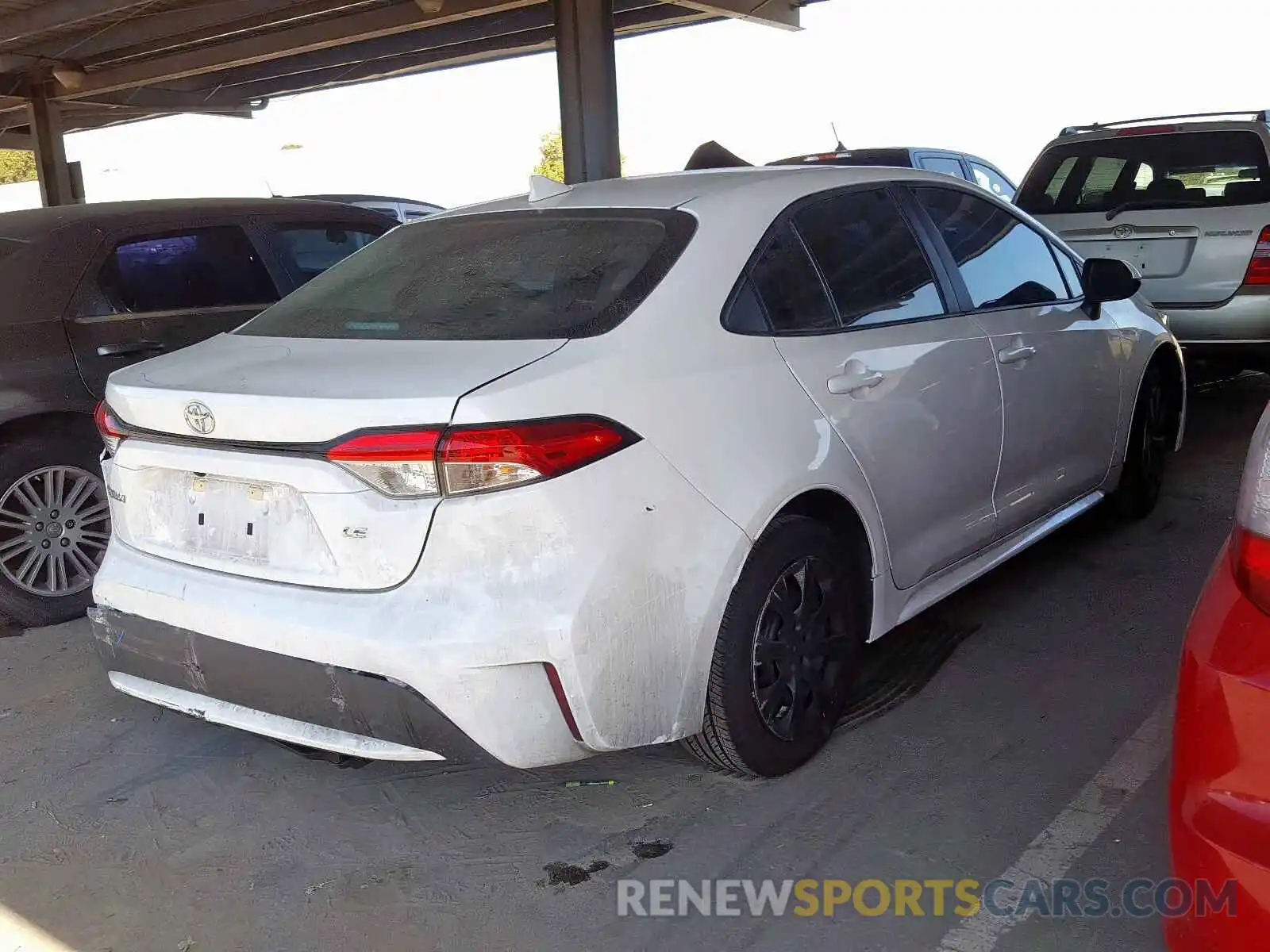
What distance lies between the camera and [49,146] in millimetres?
26078

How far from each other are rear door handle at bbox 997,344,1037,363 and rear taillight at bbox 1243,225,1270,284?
11.5 feet

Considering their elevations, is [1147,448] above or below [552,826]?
above

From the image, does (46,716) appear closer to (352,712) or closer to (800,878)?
(352,712)

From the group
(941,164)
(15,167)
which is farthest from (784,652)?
(15,167)

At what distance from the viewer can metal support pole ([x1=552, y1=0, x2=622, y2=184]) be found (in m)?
14.0

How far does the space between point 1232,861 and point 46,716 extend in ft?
11.7

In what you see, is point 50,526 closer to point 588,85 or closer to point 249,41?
point 588,85

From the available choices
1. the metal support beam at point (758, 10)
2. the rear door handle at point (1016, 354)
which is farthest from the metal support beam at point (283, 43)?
the rear door handle at point (1016, 354)

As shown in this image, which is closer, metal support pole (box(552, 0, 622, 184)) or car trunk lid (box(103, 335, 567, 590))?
car trunk lid (box(103, 335, 567, 590))

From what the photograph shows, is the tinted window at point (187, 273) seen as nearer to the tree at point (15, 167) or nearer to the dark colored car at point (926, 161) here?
the dark colored car at point (926, 161)

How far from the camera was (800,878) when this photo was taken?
277 centimetres

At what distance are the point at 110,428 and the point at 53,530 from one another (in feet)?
6.62

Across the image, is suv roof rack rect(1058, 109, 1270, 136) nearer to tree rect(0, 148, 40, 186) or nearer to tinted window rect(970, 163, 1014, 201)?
tinted window rect(970, 163, 1014, 201)

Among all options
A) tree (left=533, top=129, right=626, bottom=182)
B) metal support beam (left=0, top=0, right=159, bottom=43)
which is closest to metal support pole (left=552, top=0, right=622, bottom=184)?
metal support beam (left=0, top=0, right=159, bottom=43)
